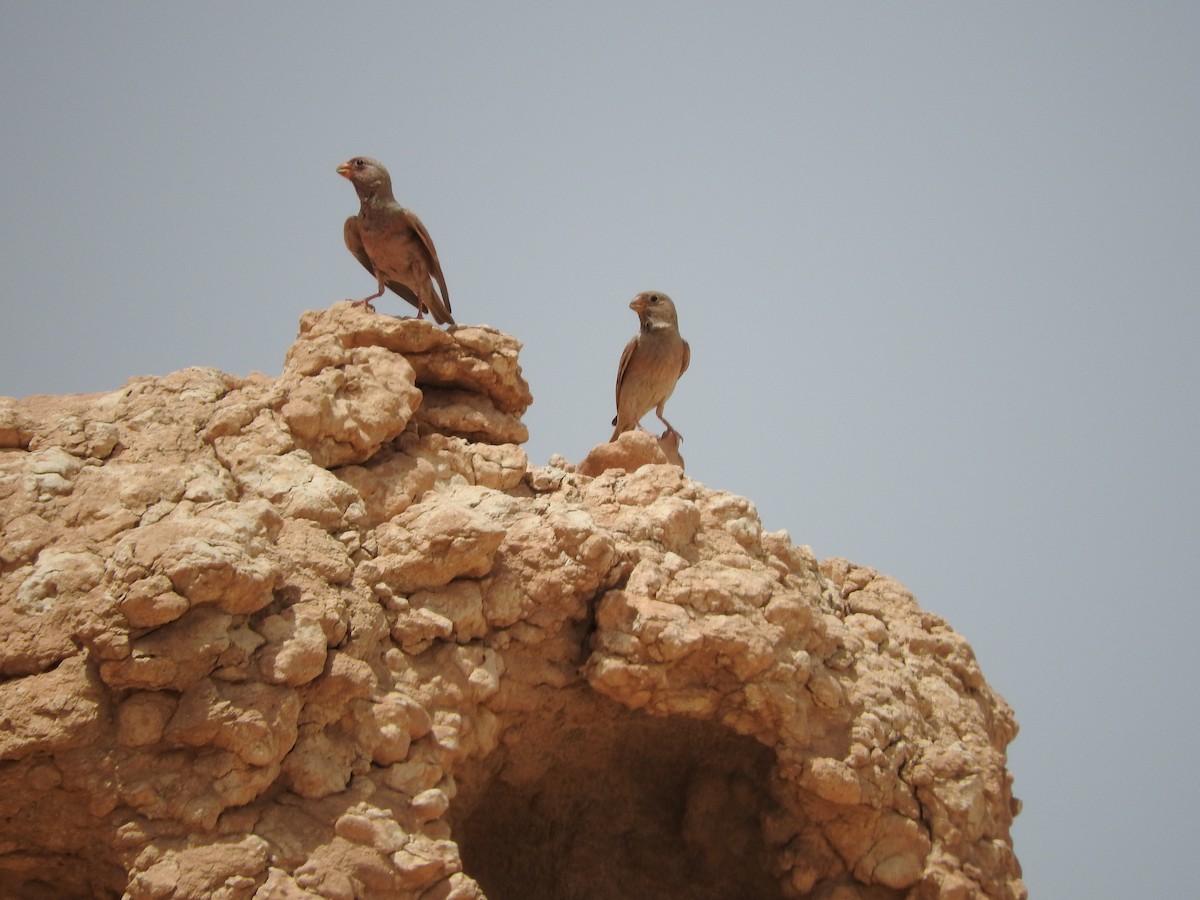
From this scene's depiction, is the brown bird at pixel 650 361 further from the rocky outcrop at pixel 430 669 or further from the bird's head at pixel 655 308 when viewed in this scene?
the rocky outcrop at pixel 430 669

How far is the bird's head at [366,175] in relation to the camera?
8.05m

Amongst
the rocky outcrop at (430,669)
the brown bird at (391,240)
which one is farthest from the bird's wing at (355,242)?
the rocky outcrop at (430,669)

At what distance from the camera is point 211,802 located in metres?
4.32

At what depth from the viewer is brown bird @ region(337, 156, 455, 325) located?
7824 millimetres

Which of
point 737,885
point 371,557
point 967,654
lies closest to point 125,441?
point 371,557

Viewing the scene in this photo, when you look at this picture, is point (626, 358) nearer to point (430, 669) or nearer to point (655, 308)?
point (655, 308)

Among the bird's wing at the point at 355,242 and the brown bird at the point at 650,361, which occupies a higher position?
the brown bird at the point at 650,361

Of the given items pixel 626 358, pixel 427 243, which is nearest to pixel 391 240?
pixel 427 243

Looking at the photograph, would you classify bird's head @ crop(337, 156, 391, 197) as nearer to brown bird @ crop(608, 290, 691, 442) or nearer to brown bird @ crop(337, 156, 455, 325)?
brown bird @ crop(337, 156, 455, 325)

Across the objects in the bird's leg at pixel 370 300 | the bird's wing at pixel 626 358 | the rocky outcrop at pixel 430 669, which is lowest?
the rocky outcrop at pixel 430 669

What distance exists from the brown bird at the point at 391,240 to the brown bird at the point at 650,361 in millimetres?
2550

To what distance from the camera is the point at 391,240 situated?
7.93m

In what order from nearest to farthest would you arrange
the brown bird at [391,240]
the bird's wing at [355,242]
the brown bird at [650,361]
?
the brown bird at [391,240], the bird's wing at [355,242], the brown bird at [650,361]

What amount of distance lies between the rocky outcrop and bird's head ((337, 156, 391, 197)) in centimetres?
179
